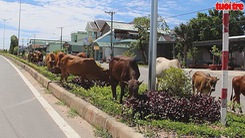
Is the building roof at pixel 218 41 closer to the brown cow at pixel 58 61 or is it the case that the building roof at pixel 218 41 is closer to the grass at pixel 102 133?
the brown cow at pixel 58 61

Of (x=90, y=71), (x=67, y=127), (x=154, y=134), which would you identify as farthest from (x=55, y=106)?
(x=154, y=134)

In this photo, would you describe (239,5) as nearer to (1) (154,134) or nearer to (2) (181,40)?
(1) (154,134)

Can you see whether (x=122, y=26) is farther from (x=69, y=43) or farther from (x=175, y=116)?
(x=175, y=116)

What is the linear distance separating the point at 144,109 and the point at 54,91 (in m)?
6.00

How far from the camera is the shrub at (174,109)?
595 cm

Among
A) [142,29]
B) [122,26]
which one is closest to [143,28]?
[142,29]

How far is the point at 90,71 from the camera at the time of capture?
33.8 ft

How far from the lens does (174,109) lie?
6188mm

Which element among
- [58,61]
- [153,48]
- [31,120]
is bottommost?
[31,120]

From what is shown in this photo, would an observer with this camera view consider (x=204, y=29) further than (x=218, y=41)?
Yes

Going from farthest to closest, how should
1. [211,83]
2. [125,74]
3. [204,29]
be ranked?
[204,29] < [211,83] < [125,74]

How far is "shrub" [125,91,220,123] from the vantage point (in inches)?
234

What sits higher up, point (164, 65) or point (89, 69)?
point (164, 65)

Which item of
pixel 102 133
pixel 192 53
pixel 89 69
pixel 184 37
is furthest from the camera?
pixel 184 37
